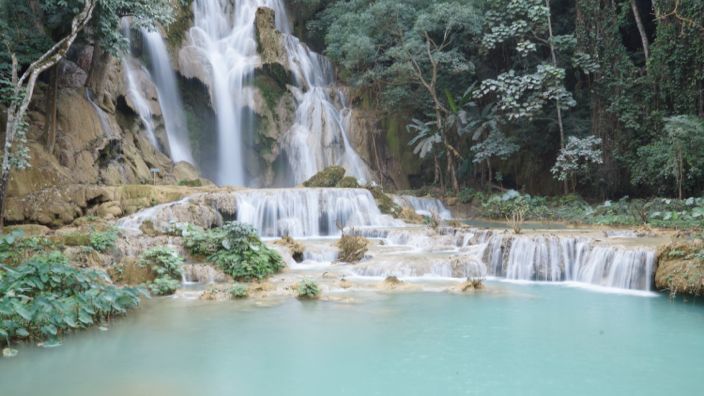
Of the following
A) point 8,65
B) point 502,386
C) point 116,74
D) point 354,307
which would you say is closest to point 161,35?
point 116,74

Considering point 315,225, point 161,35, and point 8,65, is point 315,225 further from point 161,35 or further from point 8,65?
point 161,35

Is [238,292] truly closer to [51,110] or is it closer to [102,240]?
[102,240]

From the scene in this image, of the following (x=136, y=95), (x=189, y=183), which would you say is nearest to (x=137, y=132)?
(x=136, y=95)

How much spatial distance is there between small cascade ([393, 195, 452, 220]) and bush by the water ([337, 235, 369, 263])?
7629mm

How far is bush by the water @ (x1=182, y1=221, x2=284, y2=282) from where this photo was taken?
1009cm

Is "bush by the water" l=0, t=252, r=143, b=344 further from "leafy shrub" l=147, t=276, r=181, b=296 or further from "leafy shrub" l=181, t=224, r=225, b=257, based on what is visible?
"leafy shrub" l=181, t=224, r=225, b=257

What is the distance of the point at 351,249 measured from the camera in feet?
38.6

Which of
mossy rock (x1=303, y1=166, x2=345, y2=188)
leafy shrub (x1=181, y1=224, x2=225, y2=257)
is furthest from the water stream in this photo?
mossy rock (x1=303, y1=166, x2=345, y2=188)

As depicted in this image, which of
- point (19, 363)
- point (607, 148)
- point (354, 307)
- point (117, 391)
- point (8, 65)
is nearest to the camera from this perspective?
point (117, 391)

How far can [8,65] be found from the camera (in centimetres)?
1327

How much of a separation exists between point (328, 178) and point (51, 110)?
8.39m

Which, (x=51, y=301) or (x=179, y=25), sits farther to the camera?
(x=179, y=25)

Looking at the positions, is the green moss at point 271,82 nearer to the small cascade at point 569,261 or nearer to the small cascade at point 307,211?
the small cascade at point 307,211

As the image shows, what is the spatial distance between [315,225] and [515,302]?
831cm
